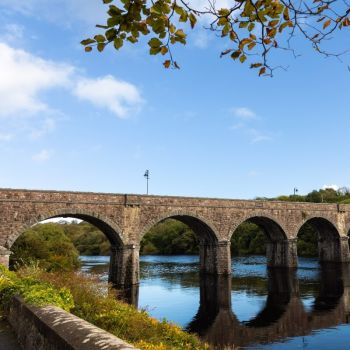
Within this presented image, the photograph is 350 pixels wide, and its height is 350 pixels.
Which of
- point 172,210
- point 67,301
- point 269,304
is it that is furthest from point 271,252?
point 67,301

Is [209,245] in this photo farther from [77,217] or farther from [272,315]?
[272,315]

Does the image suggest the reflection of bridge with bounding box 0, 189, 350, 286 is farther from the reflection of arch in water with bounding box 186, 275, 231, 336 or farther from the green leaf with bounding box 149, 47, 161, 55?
the green leaf with bounding box 149, 47, 161, 55

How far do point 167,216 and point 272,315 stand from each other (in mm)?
13961

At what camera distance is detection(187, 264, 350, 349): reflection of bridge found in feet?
55.3

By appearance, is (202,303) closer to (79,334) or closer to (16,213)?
(16,213)

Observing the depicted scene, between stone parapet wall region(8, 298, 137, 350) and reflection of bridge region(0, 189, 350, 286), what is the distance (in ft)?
53.4

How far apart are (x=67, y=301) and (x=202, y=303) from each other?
1726 centimetres

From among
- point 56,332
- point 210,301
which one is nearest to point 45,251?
point 210,301

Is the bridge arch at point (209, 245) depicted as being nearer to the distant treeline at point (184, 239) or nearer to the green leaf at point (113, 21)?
the distant treeline at point (184, 239)

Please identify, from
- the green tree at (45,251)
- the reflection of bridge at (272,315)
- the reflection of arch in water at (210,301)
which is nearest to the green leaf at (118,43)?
the reflection of bridge at (272,315)

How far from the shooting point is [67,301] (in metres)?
8.92

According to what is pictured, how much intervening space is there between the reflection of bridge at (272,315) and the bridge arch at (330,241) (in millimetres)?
13678

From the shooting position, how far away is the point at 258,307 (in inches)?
902

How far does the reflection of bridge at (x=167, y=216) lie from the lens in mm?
26891
